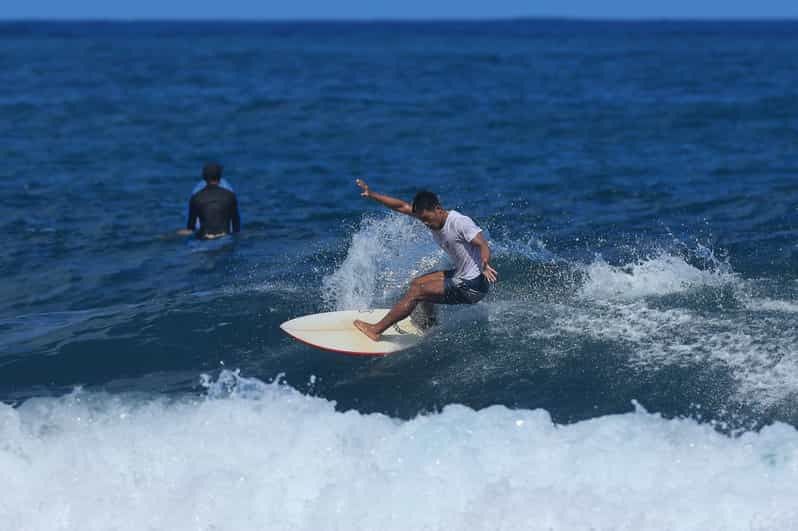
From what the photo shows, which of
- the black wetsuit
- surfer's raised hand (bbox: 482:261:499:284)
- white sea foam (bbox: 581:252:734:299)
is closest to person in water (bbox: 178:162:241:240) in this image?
the black wetsuit

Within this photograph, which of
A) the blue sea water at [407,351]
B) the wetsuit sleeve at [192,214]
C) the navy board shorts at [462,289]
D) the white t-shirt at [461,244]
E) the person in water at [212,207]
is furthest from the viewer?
the wetsuit sleeve at [192,214]

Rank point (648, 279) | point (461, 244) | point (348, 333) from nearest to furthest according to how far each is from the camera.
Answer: point (461, 244), point (348, 333), point (648, 279)

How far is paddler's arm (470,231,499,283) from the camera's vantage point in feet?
33.2

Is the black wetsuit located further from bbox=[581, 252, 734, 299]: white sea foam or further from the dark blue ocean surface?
bbox=[581, 252, 734, 299]: white sea foam

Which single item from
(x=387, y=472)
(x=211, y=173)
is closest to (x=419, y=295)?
(x=387, y=472)

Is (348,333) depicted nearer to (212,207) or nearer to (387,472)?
(387,472)

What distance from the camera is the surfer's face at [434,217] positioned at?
33.8 ft

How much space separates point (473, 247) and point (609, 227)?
6.68 meters

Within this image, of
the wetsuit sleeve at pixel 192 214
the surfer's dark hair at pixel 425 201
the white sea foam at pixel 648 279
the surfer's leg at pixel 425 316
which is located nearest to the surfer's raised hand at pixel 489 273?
the surfer's dark hair at pixel 425 201

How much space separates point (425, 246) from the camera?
43.4ft

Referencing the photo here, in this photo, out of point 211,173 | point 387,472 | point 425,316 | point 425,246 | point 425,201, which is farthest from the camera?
point 211,173

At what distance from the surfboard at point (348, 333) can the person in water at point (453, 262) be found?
171 mm

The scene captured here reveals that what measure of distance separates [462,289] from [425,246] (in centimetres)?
262

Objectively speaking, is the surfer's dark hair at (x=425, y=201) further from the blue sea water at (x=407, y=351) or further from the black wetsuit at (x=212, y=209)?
the black wetsuit at (x=212, y=209)
